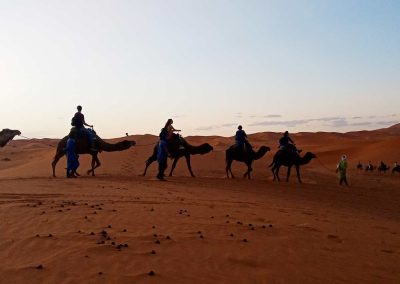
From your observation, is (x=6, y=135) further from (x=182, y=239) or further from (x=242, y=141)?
(x=182, y=239)

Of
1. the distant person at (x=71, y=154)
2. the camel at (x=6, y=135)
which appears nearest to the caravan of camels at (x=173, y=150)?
the camel at (x=6, y=135)

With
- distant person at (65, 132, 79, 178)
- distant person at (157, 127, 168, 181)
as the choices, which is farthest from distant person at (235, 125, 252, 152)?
distant person at (65, 132, 79, 178)

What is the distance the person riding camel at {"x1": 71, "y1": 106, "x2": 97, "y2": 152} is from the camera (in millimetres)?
20359

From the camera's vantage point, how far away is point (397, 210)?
54.2ft

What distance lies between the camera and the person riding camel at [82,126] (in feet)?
66.8

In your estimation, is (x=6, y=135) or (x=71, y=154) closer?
(x=6, y=135)

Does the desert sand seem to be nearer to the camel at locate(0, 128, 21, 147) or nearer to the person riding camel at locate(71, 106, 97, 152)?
the camel at locate(0, 128, 21, 147)

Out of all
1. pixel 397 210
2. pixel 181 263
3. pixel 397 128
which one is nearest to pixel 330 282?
pixel 181 263

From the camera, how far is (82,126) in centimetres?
2089

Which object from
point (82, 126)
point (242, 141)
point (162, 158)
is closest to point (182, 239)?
point (162, 158)

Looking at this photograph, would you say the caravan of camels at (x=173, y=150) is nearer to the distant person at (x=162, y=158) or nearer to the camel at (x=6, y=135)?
the camel at (x=6, y=135)

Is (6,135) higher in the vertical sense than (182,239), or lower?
higher

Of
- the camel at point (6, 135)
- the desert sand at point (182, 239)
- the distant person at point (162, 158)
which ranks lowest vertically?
the desert sand at point (182, 239)

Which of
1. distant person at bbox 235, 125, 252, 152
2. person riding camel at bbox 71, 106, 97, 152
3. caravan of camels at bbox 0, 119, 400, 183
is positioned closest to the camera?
person riding camel at bbox 71, 106, 97, 152
